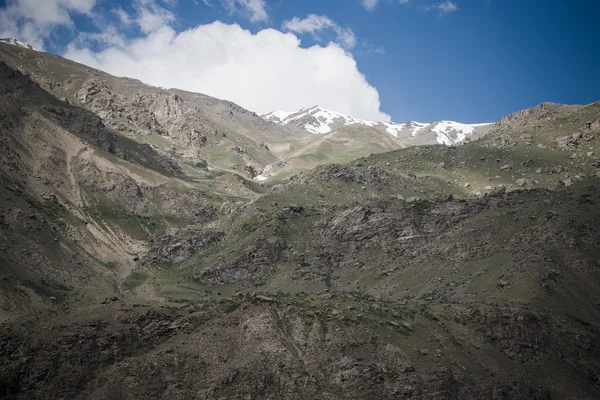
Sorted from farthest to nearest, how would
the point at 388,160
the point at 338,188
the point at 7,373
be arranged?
the point at 388,160 < the point at 338,188 < the point at 7,373

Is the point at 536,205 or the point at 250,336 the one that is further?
the point at 536,205

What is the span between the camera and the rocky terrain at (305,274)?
47344mm

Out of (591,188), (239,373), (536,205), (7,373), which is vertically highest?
(591,188)

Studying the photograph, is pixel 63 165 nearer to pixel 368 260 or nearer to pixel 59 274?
pixel 59 274

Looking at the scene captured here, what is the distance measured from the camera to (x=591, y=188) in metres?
85.2

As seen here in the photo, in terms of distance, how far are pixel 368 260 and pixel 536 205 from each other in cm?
2568

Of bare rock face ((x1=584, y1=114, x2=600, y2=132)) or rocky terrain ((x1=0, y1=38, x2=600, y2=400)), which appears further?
bare rock face ((x1=584, y1=114, x2=600, y2=132))

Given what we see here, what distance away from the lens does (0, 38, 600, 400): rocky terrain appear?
155 feet

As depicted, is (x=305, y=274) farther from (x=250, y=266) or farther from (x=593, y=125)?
(x=593, y=125)

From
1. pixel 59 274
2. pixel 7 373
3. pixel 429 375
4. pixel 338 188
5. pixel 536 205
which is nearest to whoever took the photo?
pixel 7 373

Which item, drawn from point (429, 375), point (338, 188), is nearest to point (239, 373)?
point (429, 375)

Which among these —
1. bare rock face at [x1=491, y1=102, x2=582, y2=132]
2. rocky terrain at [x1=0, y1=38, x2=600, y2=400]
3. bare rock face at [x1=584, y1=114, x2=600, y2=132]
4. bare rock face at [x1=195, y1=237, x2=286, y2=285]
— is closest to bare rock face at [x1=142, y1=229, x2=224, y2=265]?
rocky terrain at [x1=0, y1=38, x2=600, y2=400]

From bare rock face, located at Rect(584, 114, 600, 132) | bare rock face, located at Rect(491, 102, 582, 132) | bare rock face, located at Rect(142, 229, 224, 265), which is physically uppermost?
bare rock face, located at Rect(491, 102, 582, 132)

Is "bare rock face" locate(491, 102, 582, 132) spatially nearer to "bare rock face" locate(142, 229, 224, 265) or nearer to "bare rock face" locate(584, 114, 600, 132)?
"bare rock face" locate(584, 114, 600, 132)
